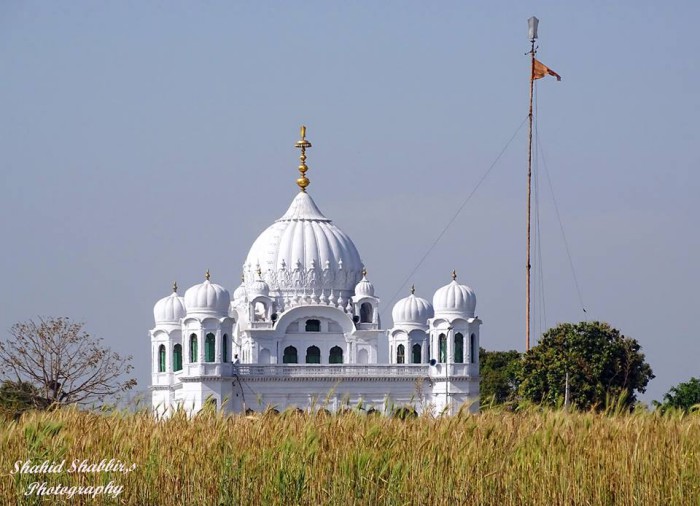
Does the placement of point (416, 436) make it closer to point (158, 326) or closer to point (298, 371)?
point (298, 371)

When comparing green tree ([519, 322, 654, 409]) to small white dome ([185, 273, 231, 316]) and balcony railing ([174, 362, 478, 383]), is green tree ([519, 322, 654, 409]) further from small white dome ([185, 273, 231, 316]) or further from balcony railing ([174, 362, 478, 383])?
small white dome ([185, 273, 231, 316])

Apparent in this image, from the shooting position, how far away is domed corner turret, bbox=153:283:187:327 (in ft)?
306

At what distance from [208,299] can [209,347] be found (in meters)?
2.32

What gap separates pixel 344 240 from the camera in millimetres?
96375

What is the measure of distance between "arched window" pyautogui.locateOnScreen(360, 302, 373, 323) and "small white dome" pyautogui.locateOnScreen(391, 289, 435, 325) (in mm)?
1231

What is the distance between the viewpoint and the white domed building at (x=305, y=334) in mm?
85062

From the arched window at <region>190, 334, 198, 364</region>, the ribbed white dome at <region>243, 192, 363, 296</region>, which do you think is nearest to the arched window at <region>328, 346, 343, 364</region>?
the ribbed white dome at <region>243, 192, 363, 296</region>

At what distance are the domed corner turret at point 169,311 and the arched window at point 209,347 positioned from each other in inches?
286

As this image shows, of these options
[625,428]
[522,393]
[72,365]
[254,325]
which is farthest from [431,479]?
[254,325]

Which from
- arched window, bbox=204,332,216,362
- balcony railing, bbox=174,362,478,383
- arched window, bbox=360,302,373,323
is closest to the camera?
balcony railing, bbox=174,362,478,383

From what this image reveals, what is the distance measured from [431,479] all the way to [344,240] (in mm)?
67152

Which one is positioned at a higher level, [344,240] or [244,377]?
[344,240]

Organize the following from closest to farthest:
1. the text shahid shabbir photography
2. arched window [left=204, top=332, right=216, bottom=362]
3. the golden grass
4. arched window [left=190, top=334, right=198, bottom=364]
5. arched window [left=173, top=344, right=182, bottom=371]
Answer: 1. the text shahid shabbir photography
2. the golden grass
3. arched window [left=204, top=332, right=216, bottom=362]
4. arched window [left=190, top=334, right=198, bottom=364]
5. arched window [left=173, top=344, right=182, bottom=371]

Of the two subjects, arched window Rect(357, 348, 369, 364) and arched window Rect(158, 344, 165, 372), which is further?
arched window Rect(158, 344, 165, 372)
